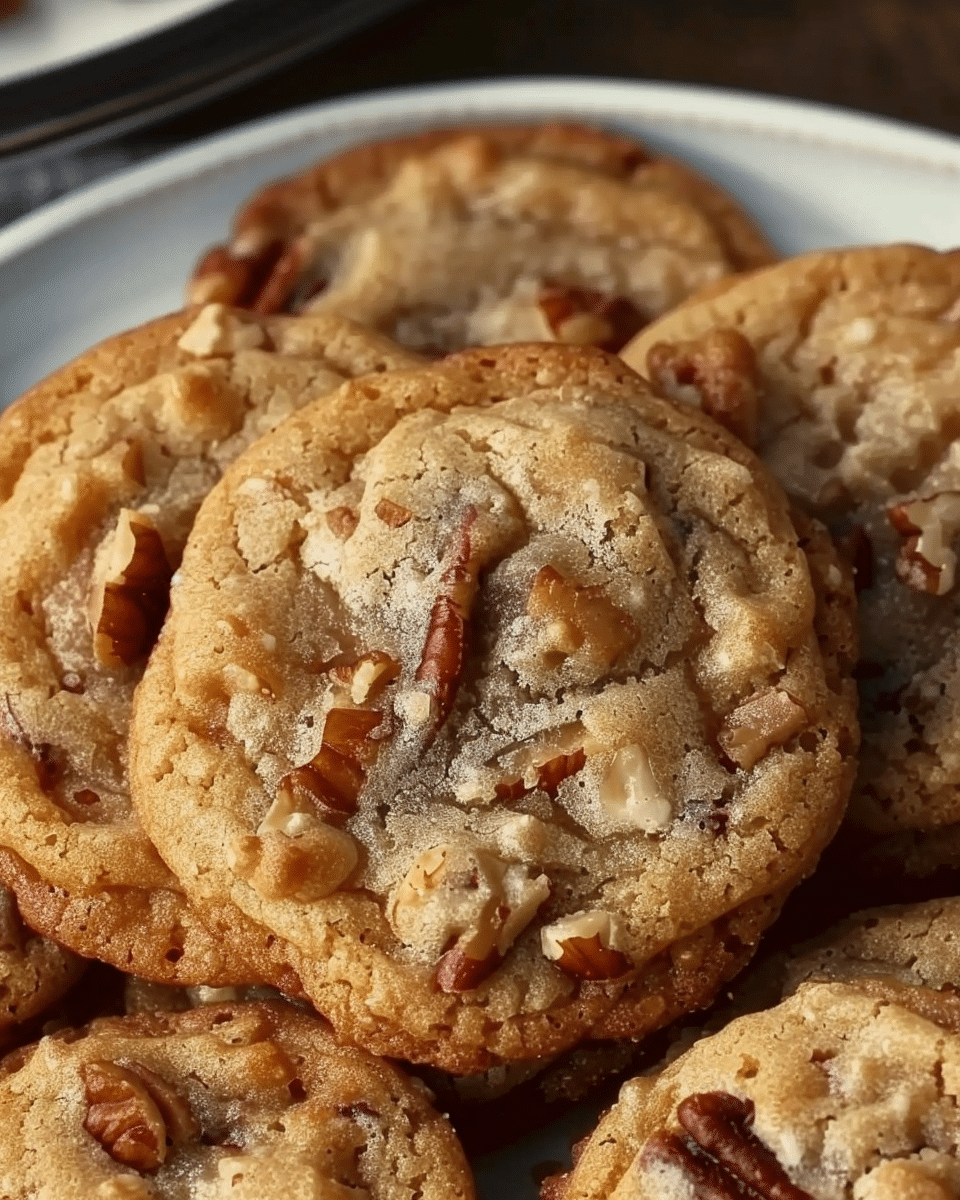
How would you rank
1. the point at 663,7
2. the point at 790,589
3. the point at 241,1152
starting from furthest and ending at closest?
the point at 663,7 → the point at 790,589 → the point at 241,1152

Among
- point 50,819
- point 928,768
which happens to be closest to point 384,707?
point 50,819

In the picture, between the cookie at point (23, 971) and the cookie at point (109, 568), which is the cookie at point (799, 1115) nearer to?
the cookie at point (109, 568)

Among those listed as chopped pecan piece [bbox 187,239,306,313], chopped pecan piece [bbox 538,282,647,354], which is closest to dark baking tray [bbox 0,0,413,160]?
chopped pecan piece [bbox 187,239,306,313]

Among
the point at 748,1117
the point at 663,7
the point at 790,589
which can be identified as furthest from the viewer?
the point at 663,7

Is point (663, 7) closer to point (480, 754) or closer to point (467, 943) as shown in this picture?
point (480, 754)

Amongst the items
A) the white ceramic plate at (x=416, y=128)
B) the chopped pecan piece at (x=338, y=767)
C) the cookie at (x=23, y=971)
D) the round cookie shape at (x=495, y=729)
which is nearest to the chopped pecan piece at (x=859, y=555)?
the round cookie shape at (x=495, y=729)

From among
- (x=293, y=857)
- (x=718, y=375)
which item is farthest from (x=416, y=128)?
(x=293, y=857)

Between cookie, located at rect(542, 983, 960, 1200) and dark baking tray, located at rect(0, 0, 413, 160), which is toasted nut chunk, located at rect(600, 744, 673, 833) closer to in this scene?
cookie, located at rect(542, 983, 960, 1200)
